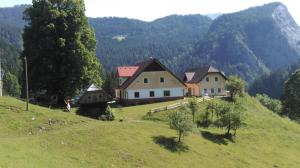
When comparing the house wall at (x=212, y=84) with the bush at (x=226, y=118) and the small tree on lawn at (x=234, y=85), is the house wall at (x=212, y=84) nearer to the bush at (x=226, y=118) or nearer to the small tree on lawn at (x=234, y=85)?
the small tree on lawn at (x=234, y=85)

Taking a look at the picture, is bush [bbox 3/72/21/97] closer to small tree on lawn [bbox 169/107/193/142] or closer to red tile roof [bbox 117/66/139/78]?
red tile roof [bbox 117/66/139/78]

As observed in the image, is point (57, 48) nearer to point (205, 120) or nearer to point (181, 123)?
point (205, 120)

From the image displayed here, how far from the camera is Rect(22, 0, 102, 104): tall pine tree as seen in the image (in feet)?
228

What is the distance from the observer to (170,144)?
53.4 m

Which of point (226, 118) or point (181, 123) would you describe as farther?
point (226, 118)

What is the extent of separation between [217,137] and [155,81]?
25.6 m

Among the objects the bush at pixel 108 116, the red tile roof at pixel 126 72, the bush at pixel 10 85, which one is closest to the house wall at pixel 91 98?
the red tile roof at pixel 126 72

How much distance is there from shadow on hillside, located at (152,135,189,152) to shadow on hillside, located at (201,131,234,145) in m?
6.83

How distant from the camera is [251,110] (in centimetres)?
7894

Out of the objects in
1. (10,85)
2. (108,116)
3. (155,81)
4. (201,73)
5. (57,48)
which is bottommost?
(108,116)

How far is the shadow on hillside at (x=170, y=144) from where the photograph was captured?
52344 millimetres

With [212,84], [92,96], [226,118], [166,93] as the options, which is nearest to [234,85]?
A: [166,93]

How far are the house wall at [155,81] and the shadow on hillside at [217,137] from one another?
2369 centimetres

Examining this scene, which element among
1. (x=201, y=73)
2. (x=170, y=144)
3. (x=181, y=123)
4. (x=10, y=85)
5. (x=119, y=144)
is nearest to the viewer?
(x=119, y=144)
